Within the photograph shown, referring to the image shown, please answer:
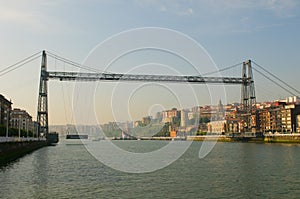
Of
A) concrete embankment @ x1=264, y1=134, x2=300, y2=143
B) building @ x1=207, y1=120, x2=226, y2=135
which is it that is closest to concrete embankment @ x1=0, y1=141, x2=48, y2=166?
concrete embankment @ x1=264, y1=134, x2=300, y2=143

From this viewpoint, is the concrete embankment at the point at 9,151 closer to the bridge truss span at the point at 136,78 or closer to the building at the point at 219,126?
the bridge truss span at the point at 136,78

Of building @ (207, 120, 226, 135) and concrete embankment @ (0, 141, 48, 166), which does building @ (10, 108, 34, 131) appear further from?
building @ (207, 120, 226, 135)

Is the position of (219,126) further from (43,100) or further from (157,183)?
(157,183)

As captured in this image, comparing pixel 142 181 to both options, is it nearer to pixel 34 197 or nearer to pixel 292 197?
pixel 34 197

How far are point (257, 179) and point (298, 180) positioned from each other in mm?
1804

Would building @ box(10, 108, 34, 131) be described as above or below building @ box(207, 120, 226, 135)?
above

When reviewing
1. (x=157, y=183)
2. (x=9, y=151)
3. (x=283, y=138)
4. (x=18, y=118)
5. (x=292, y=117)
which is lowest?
(x=157, y=183)

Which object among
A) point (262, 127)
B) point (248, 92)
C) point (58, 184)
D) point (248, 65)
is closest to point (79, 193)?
point (58, 184)

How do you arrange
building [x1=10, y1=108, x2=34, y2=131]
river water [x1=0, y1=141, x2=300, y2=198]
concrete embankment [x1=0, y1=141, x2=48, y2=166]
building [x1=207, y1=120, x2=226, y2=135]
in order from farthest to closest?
building [x1=207, y1=120, x2=226, y2=135], building [x1=10, y1=108, x2=34, y2=131], concrete embankment [x1=0, y1=141, x2=48, y2=166], river water [x1=0, y1=141, x2=300, y2=198]

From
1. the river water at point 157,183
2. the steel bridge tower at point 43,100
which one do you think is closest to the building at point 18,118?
the steel bridge tower at point 43,100

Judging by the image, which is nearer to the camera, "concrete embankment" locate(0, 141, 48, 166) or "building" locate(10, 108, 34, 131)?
"concrete embankment" locate(0, 141, 48, 166)

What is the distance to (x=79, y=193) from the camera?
15445 millimetres

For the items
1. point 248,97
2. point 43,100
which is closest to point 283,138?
point 248,97

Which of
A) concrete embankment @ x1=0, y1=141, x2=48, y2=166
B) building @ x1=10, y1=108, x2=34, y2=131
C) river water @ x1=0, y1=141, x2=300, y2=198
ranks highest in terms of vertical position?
building @ x1=10, y1=108, x2=34, y2=131
